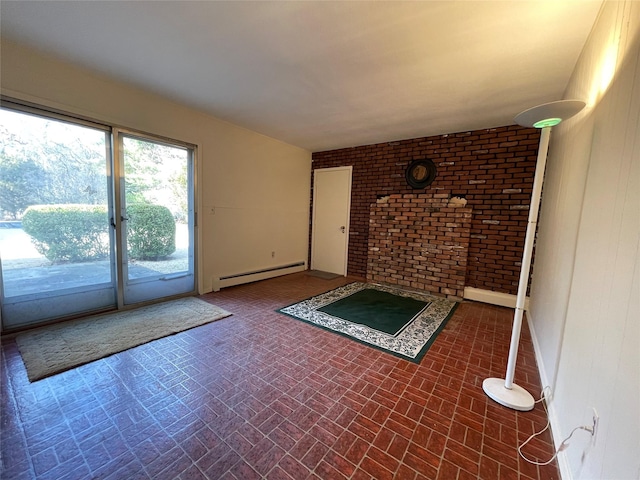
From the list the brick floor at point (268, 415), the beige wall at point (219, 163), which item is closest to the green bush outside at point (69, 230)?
the brick floor at point (268, 415)

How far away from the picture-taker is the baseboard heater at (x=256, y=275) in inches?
156

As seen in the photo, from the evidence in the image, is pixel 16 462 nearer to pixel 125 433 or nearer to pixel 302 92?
pixel 125 433

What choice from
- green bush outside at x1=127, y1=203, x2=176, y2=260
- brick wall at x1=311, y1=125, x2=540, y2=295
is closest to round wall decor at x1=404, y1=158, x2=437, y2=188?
brick wall at x1=311, y1=125, x2=540, y2=295

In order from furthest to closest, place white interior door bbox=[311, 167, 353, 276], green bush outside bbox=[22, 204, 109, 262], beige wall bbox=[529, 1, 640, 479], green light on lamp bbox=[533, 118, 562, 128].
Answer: white interior door bbox=[311, 167, 353, 276], green bush outside bbox=[22, 204, 109, 262], green light on lamp bbox=[533, 118, 562, 128], beige wall bbox=[529, 1, 640, 479]

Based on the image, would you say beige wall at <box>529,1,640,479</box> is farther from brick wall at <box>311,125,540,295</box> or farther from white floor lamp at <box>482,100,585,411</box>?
brick wall at <box>311,125,540,295</box>

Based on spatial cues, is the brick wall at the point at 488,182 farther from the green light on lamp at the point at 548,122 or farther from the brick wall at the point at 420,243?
the green light on lamp at the point at 548,122

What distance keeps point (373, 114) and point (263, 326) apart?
293 cm

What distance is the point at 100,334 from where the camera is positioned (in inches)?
95.4

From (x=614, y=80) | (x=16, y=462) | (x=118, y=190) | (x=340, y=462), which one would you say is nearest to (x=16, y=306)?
(x=118, y=190)

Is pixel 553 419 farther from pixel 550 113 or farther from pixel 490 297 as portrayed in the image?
pixel 490 297

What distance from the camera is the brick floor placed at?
1.24m

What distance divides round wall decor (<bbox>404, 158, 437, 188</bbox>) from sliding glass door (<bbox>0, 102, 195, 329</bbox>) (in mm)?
3402

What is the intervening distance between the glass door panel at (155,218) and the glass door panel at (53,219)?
0.17 meters

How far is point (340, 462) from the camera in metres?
1.27
